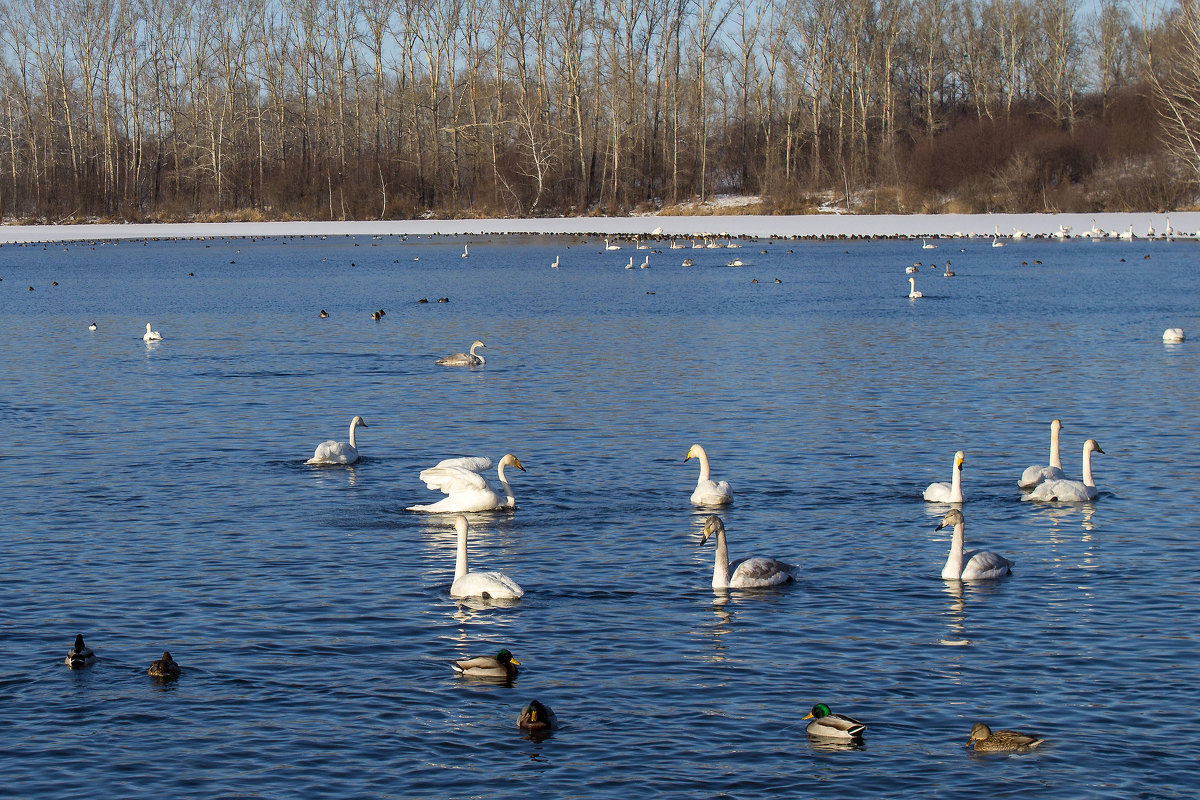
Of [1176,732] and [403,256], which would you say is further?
[403,256]

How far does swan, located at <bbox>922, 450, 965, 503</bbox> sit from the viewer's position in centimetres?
A: 1680

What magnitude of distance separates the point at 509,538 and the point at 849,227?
73.2 meters

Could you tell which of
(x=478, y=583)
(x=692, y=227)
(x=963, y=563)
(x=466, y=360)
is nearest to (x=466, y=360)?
(x=466, y=360)

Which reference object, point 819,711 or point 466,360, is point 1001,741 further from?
point 466,360

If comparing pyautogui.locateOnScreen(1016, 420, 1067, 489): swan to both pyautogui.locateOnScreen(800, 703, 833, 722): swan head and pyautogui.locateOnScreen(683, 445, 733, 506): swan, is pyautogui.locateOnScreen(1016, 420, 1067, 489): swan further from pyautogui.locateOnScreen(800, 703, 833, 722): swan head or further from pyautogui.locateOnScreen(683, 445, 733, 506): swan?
pyautogui.locateOnScreen(800, 703, 833, 722): swan head

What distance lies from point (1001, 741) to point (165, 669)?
243 inches

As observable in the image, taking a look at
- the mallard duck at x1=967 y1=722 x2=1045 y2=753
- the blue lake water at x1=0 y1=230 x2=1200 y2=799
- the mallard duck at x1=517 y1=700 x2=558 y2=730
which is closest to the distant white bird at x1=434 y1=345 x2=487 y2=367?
the blue lake water at x1=0 y1=230 x2=1200 y2=799

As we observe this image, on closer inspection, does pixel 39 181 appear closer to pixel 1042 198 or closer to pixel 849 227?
pixel 849 227

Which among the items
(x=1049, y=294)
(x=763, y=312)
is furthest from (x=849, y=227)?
(x=763, y=312)

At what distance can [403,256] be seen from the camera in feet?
240

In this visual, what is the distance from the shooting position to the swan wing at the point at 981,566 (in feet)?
45.5

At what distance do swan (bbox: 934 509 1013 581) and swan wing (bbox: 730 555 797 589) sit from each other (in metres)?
1.56

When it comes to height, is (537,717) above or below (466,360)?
below

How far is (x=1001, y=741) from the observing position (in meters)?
9.80
